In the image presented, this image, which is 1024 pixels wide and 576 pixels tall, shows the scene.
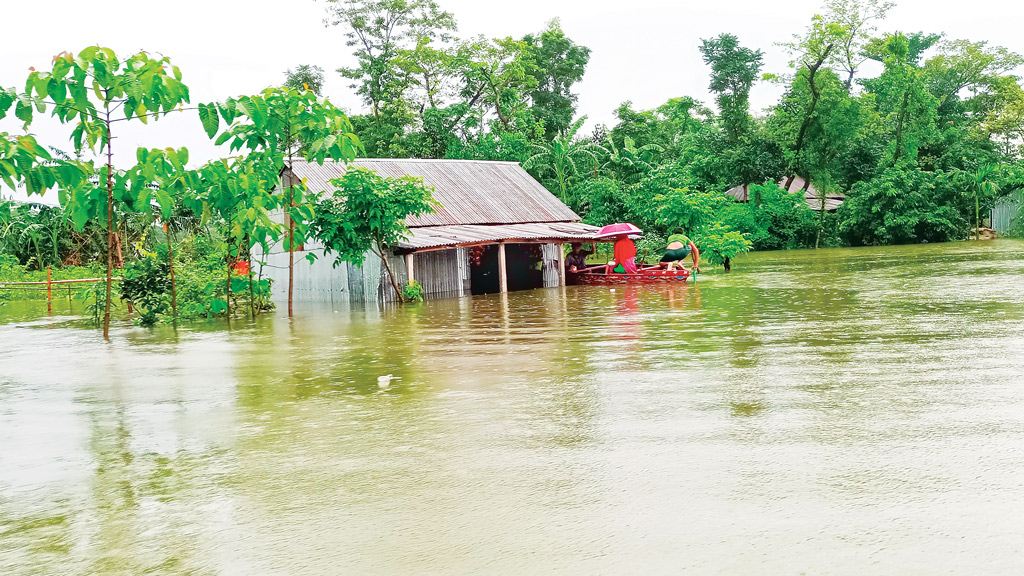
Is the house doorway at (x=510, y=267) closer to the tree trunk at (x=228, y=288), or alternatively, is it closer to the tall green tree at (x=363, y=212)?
the tall green tree at (x=363, y=212)

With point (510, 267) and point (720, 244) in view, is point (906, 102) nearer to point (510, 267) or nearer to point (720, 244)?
point (720, 244)

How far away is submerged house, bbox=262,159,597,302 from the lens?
24.5 metres

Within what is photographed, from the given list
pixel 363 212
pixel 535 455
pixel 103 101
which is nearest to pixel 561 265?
pixel 363 212

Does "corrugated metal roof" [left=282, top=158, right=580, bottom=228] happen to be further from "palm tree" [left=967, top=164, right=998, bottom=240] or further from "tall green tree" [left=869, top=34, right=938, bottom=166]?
"palm tree" [left=967, top=164, right=998, bottom=240]

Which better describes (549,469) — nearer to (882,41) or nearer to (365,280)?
(365,280)

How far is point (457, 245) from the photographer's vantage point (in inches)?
938

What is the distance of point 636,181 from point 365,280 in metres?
19.2

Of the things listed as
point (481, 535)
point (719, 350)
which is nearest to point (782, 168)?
point (719, 350)

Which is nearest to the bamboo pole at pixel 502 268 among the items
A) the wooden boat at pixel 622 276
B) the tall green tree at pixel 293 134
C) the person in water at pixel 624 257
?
the wooden boat at pixel 622 276

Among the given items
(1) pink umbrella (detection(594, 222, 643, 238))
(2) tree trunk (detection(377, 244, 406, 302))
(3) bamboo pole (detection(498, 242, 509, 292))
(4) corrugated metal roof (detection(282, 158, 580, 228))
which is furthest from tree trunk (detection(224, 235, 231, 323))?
(1) pink umbrella (detection(594, 222, 643, 238))

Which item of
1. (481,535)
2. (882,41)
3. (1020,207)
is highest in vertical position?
(882,41)

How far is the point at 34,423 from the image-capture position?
26.8ft

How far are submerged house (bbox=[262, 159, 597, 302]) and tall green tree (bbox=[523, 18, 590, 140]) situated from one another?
818 inches

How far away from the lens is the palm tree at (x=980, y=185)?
1820 inches
